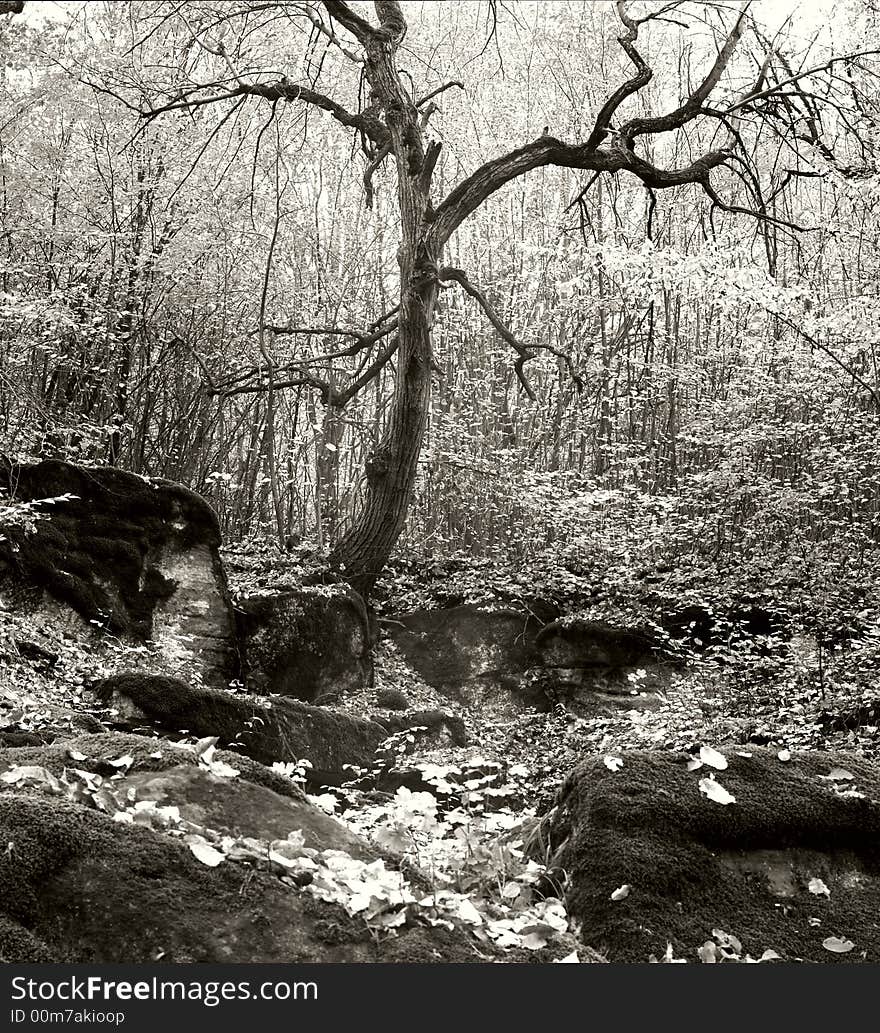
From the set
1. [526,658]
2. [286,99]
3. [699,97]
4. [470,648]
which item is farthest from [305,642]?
[699,97]

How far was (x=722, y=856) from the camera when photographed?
2.70 m

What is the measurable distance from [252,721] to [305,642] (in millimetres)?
2555

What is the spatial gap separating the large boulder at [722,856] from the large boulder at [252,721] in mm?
3025

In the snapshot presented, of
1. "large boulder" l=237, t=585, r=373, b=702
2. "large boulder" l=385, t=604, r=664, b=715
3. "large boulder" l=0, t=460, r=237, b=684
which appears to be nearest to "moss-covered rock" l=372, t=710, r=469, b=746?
"large boulder" l=237, t=585, r=373, b=702

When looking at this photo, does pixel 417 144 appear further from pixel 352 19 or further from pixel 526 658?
pixel 526 658

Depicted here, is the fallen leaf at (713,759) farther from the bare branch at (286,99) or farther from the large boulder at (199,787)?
the bare branch at (286,99)

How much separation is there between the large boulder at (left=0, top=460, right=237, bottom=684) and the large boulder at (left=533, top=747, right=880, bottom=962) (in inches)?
185

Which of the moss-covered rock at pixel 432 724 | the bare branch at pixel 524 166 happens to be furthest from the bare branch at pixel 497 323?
the moss-covered rock at pixel 432 724

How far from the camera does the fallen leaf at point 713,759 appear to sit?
2.96 metres

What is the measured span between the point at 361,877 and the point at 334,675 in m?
6.18

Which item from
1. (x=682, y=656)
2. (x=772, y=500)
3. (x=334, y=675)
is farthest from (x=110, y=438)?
(x=772, y=500)

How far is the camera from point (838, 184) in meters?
8.02

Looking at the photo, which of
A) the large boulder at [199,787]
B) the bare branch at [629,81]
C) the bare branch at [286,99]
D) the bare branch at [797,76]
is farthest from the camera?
the bare branch at [286,99]

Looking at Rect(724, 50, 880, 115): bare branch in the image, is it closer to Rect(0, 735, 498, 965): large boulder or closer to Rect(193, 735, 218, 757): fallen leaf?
Rect(193, 735, 218, 757): fallen leaf
